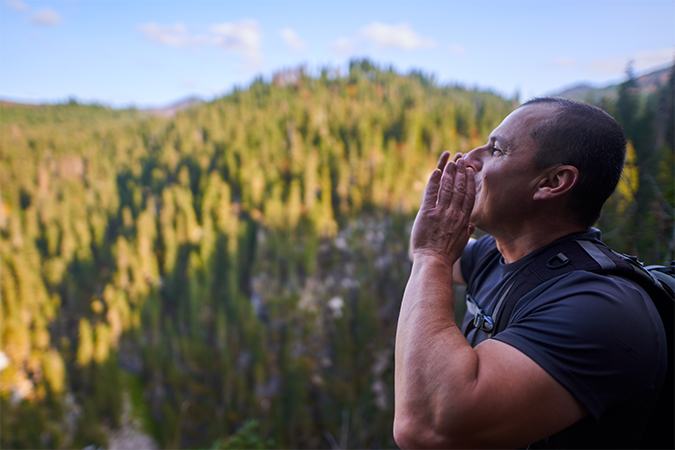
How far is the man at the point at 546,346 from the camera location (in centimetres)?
112

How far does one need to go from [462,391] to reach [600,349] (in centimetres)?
41

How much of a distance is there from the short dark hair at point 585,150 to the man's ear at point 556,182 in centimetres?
3

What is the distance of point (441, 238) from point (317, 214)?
159 feet

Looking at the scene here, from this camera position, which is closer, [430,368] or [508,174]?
[430,368]

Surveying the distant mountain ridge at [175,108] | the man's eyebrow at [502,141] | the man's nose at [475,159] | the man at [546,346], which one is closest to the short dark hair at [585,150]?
the man at [546,346]

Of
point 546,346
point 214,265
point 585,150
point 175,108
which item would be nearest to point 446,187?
point 585,150

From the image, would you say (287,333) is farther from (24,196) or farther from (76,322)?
(24,196)

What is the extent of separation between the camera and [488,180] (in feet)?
5.73

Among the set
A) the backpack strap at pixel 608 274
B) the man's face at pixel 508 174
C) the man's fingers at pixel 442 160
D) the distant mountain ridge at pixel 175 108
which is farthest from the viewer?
the distant mountain ridge at pixel 175 108

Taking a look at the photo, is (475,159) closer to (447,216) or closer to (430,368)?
(447,216)

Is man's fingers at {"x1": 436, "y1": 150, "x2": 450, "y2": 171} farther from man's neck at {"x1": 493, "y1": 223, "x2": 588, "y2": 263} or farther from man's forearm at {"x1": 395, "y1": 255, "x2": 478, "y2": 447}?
man's forearm at {"x1": 395, "y1": 255, "x2": 478, "y2": 447}

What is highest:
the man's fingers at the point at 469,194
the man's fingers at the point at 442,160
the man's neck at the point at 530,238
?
the man's fingers at the point at 442,160

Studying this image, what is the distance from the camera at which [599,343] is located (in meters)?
1.12

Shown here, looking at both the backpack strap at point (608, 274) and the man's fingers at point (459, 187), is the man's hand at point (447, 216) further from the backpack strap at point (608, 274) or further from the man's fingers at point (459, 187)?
the backpack strap at point (608, 274)
